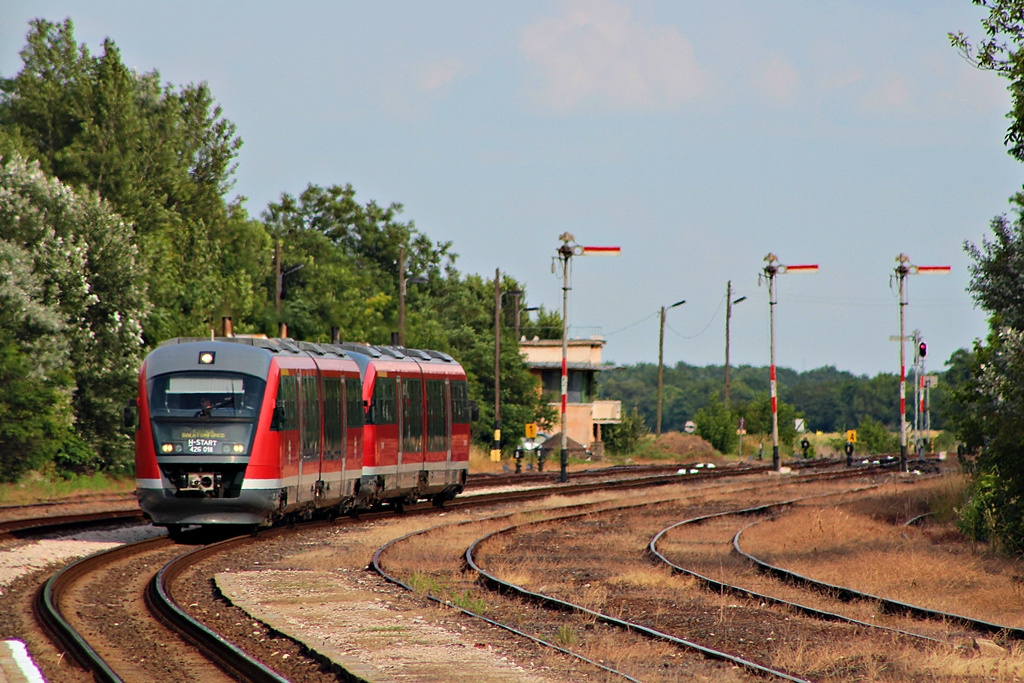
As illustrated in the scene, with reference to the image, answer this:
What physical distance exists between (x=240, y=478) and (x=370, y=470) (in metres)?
6.28

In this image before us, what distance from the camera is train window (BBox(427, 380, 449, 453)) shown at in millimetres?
30484

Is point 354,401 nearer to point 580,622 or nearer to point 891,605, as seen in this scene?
point 580,622

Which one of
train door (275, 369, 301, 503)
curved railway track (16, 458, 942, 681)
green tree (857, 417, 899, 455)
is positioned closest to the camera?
curved railway track (16, 458, 942, 681)

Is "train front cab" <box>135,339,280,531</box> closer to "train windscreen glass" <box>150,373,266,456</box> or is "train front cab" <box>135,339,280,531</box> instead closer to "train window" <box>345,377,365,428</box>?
"train windscreen glass" <box>150,373,266,456</box>

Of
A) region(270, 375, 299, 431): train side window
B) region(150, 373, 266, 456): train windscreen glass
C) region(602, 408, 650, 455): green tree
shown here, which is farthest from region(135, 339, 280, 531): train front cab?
region(602, 408, 650, 455): green tree

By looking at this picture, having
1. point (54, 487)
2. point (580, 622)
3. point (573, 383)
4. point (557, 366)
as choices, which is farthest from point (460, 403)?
→ point (573, 383)

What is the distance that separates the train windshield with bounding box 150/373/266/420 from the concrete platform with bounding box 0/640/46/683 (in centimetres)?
896

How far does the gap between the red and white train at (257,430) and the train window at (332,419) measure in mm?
24

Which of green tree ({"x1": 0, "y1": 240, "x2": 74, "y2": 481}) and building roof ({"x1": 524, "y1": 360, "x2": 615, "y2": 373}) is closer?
green tree ({"x1": 0, "y1": 240, "x2": 74, "y2": 481})

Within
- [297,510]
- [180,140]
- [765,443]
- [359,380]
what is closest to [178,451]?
[297,510]

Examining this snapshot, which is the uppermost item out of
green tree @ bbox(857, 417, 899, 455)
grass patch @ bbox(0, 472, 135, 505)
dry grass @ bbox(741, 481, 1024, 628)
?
green tree @ bbox(857, 417, 899, 455)

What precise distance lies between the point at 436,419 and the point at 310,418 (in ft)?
24.2

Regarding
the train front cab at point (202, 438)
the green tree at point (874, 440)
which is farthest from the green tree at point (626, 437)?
the train front cab at point (202, 438)

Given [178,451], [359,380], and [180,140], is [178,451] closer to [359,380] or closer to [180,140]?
[359,380]
